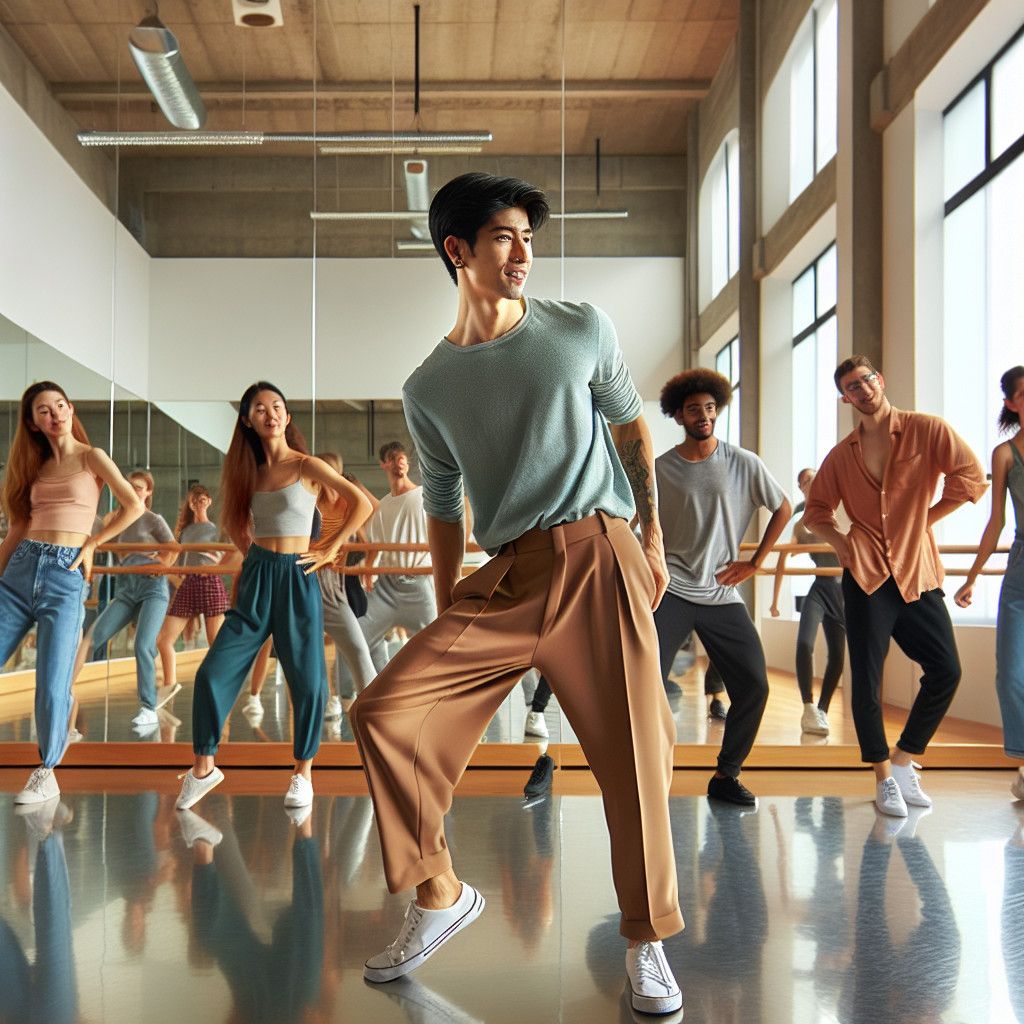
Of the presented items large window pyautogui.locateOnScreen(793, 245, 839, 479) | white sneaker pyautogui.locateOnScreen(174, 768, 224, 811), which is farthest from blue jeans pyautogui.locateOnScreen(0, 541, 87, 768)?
large window pyautogui.locateOnScreen(793, 245, 839, 479)

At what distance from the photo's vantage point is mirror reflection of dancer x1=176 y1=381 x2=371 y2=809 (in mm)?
4246

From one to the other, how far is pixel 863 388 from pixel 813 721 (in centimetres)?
189

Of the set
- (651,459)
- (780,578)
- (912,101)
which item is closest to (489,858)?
(651,459)

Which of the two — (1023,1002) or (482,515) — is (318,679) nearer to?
(482,515)

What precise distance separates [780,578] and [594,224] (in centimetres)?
196

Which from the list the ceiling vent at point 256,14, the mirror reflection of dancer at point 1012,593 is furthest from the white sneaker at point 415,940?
the ceiling vent at point 256,14

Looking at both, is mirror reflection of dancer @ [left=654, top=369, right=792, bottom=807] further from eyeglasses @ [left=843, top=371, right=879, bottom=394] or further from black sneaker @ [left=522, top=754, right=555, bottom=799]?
black sneaker @ [left=522, top=754, right=555, bottom=799]

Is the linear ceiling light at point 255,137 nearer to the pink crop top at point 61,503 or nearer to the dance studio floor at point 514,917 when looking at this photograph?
the pink crop top at point 61,503

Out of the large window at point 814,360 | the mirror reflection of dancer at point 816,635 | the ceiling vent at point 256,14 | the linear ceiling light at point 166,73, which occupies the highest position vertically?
the ceiling vent at point 256,14

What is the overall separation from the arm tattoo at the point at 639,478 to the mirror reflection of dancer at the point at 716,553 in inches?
70.3

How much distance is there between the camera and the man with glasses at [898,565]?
4.12 meters

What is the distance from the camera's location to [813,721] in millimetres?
5379

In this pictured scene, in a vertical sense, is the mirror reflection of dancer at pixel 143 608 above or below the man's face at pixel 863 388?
below

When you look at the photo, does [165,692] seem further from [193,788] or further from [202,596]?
[193,788]
